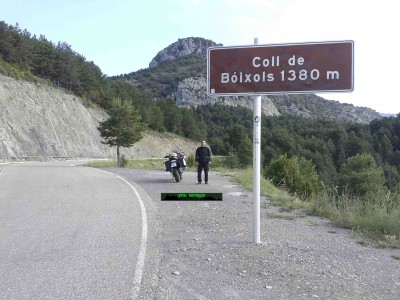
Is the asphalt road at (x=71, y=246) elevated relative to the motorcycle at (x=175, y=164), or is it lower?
lower

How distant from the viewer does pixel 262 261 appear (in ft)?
21.3

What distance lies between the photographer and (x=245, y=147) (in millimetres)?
71625

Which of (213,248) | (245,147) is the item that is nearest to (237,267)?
(213,248)

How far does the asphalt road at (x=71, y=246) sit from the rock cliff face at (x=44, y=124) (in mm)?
36274

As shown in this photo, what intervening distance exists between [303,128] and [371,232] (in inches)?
4501

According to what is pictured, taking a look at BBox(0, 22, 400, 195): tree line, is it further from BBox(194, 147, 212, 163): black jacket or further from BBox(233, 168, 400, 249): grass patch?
BBox(233, 168, 400, 249): grass patch

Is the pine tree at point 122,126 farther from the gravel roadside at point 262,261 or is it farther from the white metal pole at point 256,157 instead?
the white metal pole at point 256,157

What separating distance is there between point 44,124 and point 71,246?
55.8m

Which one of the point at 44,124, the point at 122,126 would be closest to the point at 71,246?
the point at 122,126

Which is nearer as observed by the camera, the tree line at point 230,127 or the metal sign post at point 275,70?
the metal sign post at point 275,70

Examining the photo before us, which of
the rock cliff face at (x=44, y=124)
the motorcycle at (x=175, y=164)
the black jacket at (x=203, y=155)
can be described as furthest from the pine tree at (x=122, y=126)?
the black jacket at (x=203, y=155)

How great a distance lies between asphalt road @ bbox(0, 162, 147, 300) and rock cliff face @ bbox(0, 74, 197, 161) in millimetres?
36274

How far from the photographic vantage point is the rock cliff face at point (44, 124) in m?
52.7

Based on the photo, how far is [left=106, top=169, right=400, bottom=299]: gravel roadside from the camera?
17.1ft
